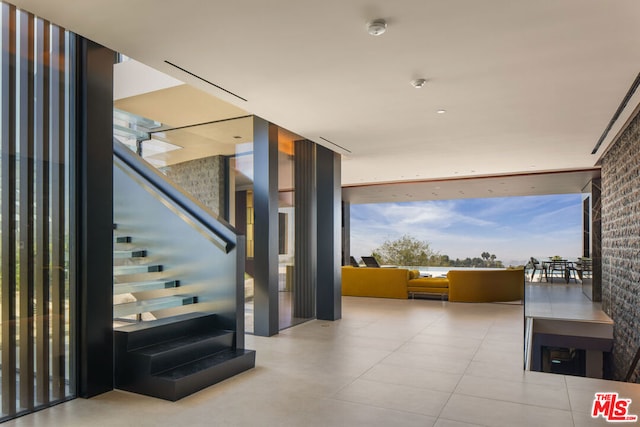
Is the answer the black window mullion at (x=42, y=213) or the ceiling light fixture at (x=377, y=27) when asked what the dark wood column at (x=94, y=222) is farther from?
the ceiling light fixture at (x=377, y=27)

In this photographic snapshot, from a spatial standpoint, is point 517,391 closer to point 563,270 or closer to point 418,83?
point 418,83

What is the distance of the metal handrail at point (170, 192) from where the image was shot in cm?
512

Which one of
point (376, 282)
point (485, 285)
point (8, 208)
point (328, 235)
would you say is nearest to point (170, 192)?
point (8, 208)

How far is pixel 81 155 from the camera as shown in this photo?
147 inches

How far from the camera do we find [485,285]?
30.2 feet

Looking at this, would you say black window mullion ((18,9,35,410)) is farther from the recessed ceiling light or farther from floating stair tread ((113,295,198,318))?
the recessed ceiling light

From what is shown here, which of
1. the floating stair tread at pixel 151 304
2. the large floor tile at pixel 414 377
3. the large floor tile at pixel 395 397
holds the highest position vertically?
the floating stair tread at pixel 151 304

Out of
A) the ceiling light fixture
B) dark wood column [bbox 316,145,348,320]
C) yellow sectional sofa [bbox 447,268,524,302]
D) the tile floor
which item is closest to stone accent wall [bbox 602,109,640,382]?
the tile floor

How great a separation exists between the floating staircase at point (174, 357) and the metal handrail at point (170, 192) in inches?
43.0

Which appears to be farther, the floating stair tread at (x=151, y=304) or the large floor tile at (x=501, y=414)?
the floating stair tread at (x=151, y=304)

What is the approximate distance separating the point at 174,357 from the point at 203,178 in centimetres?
346

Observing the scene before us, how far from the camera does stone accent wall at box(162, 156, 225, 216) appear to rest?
6.78 meters

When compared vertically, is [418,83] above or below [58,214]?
above

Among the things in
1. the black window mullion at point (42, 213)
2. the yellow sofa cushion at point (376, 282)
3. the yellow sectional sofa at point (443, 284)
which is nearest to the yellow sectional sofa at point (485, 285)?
the yellow sectional sofa at point (443, 284)
